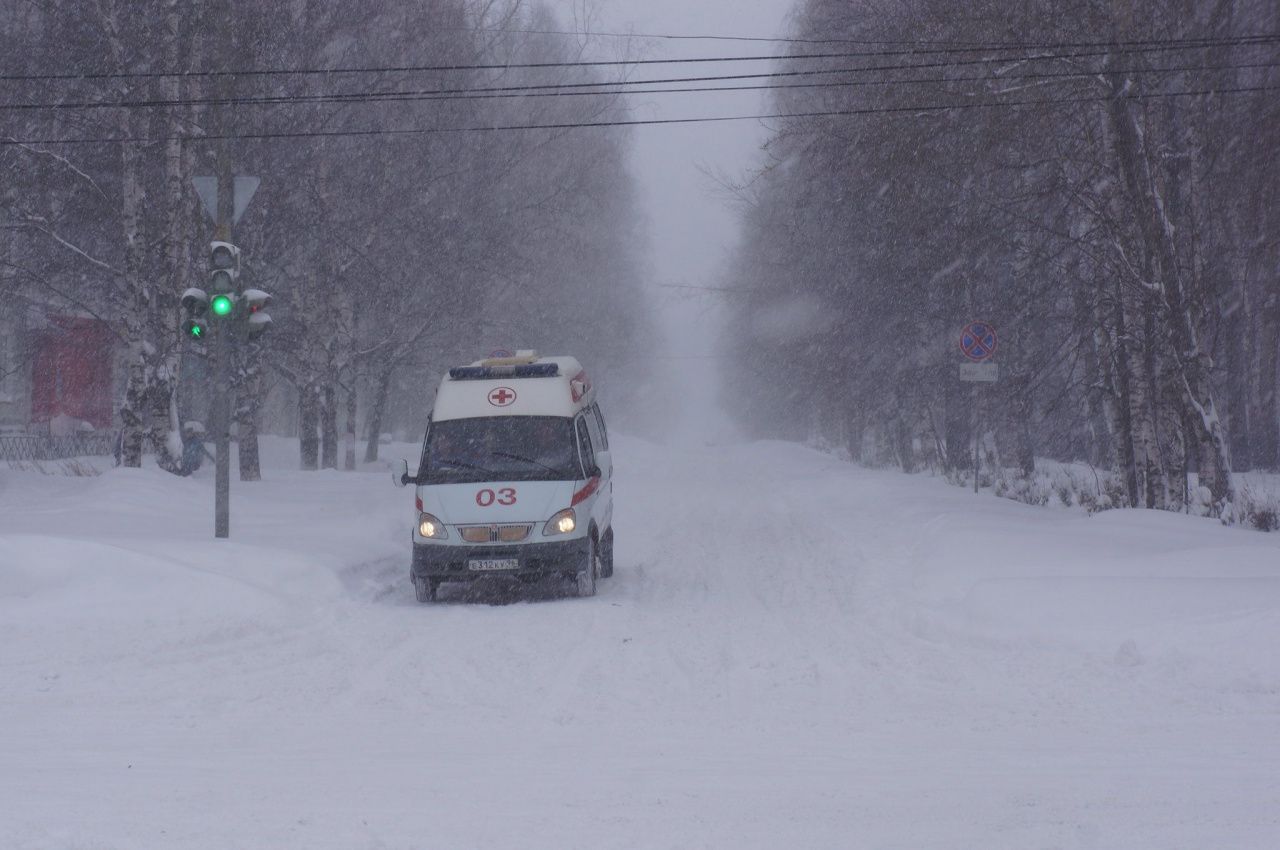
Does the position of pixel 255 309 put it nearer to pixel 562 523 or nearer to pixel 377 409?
pixel 562 523

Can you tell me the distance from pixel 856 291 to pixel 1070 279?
7.27 meters

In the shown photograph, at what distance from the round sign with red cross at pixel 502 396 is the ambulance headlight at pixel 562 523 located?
75.4 inches

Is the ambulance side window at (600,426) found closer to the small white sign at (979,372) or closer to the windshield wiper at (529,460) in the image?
the windshield wiper at (529,460)

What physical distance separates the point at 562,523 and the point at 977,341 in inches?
381

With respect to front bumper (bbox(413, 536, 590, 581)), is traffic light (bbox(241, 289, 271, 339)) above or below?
above

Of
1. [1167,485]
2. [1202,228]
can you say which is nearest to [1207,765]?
[1167,485]

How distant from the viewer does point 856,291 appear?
88.1ft

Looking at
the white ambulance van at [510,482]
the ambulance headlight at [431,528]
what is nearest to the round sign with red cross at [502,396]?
the white ambulance van at [510,482]

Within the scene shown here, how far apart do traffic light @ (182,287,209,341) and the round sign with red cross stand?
3.46 meters

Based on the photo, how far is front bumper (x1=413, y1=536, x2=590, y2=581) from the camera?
12.8 m

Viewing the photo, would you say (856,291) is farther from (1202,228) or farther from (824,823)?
(824,823)

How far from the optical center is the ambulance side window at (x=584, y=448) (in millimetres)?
13906

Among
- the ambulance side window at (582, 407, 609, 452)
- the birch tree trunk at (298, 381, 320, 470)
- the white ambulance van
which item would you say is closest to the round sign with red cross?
the white ambulance van

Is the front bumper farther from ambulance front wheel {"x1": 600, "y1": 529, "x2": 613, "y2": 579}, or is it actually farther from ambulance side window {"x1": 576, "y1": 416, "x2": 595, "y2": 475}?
ambulance front wheel {"x1": 600, "y1": 529, "x2": 613, "y2": 579}
